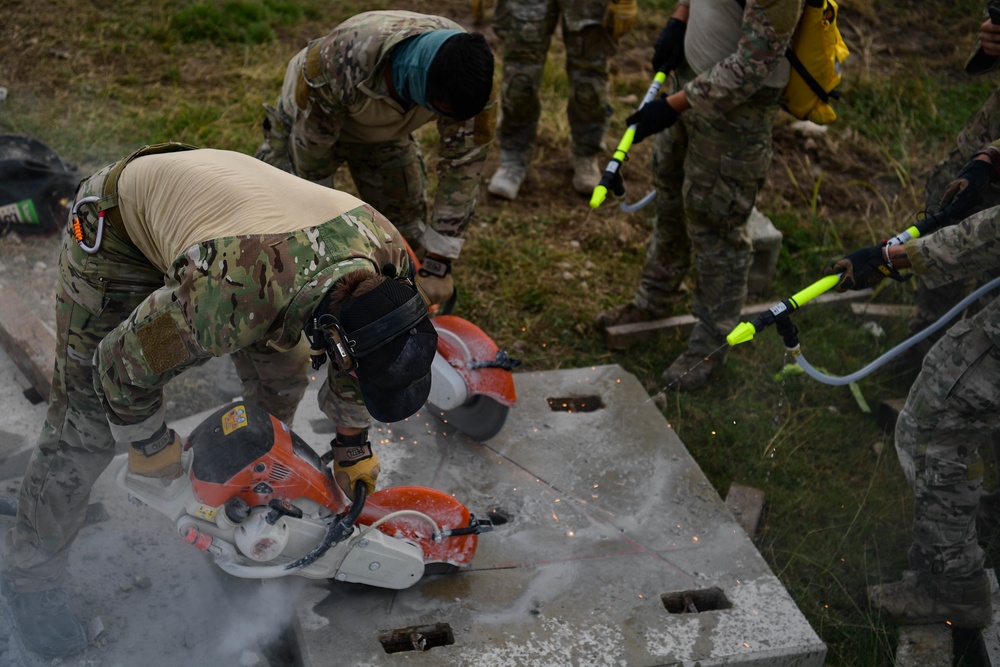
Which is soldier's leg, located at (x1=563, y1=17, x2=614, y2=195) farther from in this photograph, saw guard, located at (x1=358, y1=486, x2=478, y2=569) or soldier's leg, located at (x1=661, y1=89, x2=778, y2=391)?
saw guard, located at (x1=358, y1=486, x2=478, y2=569)

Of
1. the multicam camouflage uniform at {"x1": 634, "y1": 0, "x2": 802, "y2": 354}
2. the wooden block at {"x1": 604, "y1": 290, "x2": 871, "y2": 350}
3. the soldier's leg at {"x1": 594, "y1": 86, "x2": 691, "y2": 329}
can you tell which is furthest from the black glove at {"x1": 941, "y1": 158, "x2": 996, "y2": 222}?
the wooden block at {"x1": 604, "y1": 290, "x2": 871, "y2": 350}

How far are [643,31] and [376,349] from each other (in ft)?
20.2

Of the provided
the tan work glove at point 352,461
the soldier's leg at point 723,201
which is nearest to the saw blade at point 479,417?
the tan work glove at point 352,461

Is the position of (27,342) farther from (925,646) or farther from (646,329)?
(925,646)

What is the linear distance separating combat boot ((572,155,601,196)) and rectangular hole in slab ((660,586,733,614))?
308 cm

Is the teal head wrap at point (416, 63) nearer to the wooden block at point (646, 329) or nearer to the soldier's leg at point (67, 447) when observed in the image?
the soldier's leg at point (67, 447)

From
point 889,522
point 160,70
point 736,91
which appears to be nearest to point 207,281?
point 736,91

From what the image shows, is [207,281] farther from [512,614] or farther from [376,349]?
[512,614]

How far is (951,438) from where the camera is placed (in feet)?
10.00

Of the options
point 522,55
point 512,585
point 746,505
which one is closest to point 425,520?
point 512,585

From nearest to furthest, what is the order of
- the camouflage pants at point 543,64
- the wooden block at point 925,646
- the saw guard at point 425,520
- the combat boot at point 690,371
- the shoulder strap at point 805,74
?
the saw guard at point 425,520
the wooden block at point 925,646
the shoulder strap at point 805,74
the combat boot at point 690,371
the camouflage pants at point 543,64

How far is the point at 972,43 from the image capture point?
7.38 metres

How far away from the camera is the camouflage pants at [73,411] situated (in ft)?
8.34

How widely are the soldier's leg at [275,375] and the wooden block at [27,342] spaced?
1.07 m
